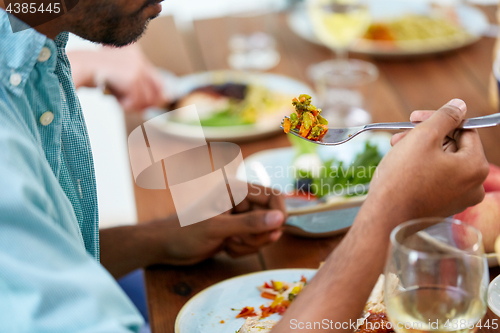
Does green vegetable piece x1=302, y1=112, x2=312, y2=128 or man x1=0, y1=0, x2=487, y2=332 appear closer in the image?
man x1=0, y1=0, x2=487, y2=332

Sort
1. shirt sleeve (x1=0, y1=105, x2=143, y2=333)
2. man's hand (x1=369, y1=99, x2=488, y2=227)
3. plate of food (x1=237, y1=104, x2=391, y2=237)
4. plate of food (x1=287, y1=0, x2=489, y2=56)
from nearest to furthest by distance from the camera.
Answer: shirt sleeve (x1=0, y1=105, x2=143, y2=333)
man's hand (x1=369, y1=99, x2=488, y2=227)
plate of food (x1=237, y1=104, x2=391, y2=237)
plate of food (x1=287, y1=0, x2=489, y2=56)

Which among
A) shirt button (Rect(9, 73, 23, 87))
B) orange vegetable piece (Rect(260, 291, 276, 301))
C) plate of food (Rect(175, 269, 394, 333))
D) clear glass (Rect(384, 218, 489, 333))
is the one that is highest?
shirt button (Rect(9, 73, 23, 87))

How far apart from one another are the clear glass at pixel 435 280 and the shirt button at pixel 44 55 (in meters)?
0.44

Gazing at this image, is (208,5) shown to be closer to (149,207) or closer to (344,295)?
(149,207)

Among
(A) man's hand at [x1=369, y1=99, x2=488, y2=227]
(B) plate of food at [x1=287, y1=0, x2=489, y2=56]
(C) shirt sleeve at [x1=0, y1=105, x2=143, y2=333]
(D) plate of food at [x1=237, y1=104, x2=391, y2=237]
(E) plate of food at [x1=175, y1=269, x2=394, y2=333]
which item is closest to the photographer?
(C) shirt sleeve at [x1=0, y1=105, x2=143, y2=333]

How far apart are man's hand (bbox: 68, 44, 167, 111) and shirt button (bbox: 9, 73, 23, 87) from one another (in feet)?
2.56

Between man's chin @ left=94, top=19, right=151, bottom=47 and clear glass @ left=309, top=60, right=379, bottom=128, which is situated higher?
man's chin @ left=94, top=19, right=151, bottom=47

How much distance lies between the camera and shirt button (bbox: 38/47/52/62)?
59 centimetres

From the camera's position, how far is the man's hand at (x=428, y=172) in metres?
0.54

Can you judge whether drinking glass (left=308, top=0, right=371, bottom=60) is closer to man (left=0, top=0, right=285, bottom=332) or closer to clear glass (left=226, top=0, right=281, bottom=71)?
clear glass (left=226, top=0, right=281, bottom=71)

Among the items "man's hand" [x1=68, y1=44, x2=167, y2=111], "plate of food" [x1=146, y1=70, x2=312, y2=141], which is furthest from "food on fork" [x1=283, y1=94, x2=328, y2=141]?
"man's hand" [x1=68, y1=44, x2=167, y2=111]

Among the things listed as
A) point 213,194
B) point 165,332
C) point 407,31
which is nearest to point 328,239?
point 213,194

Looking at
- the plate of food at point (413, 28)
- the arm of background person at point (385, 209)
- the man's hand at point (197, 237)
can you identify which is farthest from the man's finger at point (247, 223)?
the plate of food at point (413, 28)

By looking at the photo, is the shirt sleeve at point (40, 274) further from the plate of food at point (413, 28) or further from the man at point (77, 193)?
the plate of food at point (413, 28)
